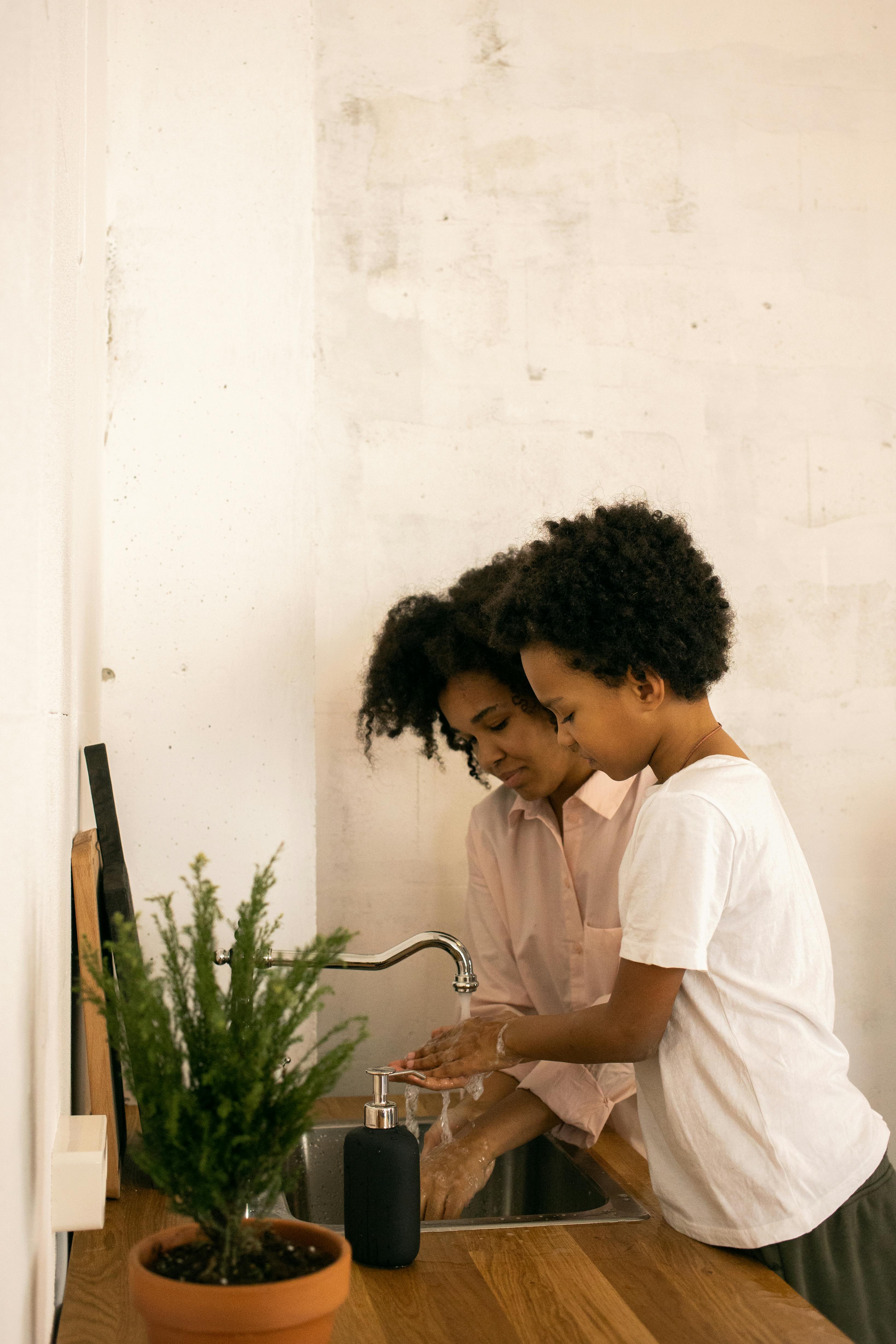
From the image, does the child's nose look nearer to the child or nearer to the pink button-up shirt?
the child

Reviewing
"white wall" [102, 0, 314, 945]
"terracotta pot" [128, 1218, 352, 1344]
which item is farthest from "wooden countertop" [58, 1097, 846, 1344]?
"white wall" [102, 0, 314, 945]

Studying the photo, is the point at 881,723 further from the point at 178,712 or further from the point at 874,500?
the point at 178,712

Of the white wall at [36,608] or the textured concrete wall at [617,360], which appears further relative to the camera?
the textured concrete wall at [617,360]

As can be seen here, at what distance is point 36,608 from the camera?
0.68 metres

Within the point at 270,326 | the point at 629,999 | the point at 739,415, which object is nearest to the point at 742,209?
the point at 739,415

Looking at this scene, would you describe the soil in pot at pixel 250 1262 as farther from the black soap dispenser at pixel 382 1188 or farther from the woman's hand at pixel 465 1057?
the woman's hand at pixel 465 1057

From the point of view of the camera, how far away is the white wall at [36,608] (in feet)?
1.97

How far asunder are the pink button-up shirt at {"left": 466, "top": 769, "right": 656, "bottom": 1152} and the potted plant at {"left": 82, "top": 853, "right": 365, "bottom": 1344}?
35.5 inches

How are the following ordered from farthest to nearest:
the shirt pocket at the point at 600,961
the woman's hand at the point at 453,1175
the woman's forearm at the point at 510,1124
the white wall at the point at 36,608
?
the shirt pocket at the point at 600,961 → the woman's forearm at the point at 510,1124 → the woman's hand at the point at 453,1175 → the white wall at the point at 36,608

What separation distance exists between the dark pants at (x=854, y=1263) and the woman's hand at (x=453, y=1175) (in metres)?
0.35

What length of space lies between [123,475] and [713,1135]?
1163 mm

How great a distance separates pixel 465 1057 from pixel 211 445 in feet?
3.05

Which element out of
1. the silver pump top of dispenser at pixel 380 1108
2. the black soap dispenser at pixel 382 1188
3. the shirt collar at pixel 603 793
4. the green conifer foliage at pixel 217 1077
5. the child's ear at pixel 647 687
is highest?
the child's ear at pixel 647 687

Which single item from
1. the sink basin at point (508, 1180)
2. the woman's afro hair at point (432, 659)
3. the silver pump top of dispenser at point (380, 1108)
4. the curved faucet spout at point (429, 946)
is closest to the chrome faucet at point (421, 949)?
the curved faucet spout at point (429, 946)
